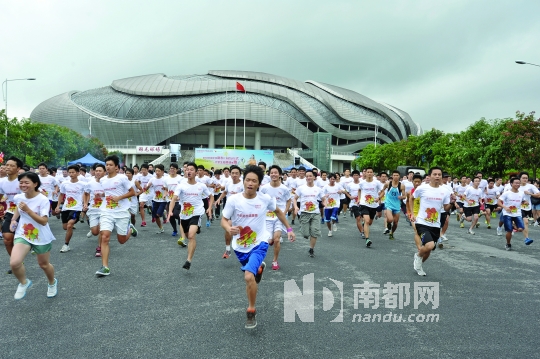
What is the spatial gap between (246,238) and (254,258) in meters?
0.29

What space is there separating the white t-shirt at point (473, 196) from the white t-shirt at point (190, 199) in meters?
9.28

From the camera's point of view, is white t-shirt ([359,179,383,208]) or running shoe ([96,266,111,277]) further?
white t-shirt ([359,179,383,208])

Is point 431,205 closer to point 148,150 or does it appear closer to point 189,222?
point 189,222

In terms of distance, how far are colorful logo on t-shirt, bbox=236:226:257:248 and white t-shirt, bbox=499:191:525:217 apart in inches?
297

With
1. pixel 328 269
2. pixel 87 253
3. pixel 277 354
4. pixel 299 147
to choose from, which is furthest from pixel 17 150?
pixel 299 147

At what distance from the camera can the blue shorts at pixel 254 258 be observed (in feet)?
13.9

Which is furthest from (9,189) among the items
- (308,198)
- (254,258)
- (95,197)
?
(308,198)

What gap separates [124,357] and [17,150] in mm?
30459

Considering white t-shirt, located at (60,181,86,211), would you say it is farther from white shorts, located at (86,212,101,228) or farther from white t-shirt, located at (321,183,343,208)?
white t-shirt, located at (321,183,343,208)

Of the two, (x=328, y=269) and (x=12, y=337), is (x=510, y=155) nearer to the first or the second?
(x=328, y=269)

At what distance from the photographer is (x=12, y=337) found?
12.4ft

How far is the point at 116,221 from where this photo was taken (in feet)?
21.6

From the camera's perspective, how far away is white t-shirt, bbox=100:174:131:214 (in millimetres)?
6699

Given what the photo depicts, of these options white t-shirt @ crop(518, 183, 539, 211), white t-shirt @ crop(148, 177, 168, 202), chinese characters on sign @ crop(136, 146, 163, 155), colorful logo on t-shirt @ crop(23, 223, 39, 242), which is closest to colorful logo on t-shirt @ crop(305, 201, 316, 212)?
white t-shirt @ crop(148, 177, 168, 202)
